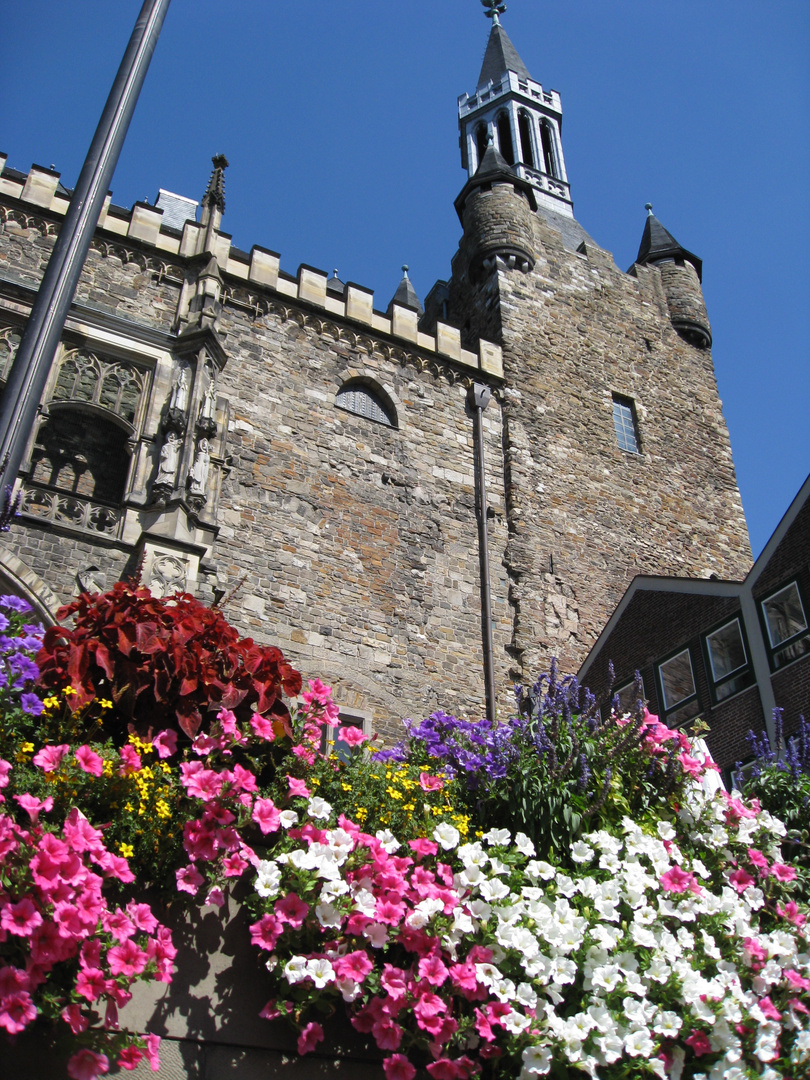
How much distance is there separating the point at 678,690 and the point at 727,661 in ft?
3.10

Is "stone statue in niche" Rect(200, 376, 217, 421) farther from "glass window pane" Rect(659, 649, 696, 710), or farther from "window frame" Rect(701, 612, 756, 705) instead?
"window frame" Rect(701, 612, 756, 705)

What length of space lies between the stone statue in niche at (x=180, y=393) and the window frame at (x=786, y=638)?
7.89m

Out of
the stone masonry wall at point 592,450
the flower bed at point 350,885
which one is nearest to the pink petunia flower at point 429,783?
the flower bed at point 350,885

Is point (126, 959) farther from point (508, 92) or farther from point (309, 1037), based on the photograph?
point (508, 92)

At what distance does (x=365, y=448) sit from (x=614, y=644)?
5009mm

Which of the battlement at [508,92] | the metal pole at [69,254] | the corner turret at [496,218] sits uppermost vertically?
the battlement at [508,92]

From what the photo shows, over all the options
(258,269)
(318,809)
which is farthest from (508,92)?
(318,809)

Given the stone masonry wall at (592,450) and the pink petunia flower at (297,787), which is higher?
the stone masonry wall at (592,450)

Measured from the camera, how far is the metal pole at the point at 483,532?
1465 centimetres

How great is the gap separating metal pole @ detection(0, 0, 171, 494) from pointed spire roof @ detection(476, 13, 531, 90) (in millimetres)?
27288

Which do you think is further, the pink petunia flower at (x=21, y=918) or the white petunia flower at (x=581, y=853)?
the white petunia flower at (x=581, y=853)

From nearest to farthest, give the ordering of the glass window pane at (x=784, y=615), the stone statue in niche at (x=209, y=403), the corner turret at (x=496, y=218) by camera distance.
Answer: the glass window pane at (x=784, y=615), the stone statue in niche at (x=209, y=403), the corner turret at (x=496, y=218)

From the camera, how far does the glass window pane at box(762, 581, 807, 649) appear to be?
12195mm

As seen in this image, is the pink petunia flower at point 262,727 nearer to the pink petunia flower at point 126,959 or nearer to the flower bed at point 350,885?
the flower bed at point 350,885
